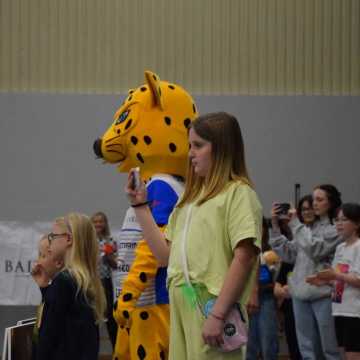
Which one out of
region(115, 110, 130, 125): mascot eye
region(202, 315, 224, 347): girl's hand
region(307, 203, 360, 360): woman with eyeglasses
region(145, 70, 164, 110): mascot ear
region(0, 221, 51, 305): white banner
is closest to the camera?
region(202, 315, 224, 347): girl's hand

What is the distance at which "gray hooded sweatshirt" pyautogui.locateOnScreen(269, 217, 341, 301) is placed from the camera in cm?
774

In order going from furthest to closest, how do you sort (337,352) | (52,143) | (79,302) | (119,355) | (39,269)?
(52,143), (337,352), (119,355), (39,269), (79,302)

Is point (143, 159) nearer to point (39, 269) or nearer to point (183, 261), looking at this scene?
point (39, 269)

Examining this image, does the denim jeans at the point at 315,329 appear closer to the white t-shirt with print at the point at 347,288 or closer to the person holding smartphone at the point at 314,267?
the person holding smartphone at the point at 314,267

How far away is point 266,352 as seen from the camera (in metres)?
8.66

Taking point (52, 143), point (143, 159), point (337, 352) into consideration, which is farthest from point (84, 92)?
point (143, 159)

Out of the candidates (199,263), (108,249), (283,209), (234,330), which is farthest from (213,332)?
(108,249)

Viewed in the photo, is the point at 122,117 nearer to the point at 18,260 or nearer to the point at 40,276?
the point at 40,276

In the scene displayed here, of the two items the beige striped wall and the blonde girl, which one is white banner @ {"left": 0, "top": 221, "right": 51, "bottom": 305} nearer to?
the beige striped wall

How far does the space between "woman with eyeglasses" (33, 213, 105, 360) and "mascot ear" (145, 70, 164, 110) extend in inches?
48.8

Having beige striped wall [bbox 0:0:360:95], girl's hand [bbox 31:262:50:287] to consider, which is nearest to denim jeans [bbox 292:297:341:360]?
girl's hand [bbox 31:262:50:287]

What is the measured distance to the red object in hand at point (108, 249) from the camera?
9.50 m

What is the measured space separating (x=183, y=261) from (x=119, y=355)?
2070 millimetres

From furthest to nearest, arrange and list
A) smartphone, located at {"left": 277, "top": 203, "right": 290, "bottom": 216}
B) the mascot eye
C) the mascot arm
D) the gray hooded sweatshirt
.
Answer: the gray hooded sweatshirt < smartphone, located at {"left": 277, "top": 203, "right": 290, "bottom": 216} < the mascot eye < the mascot arm
